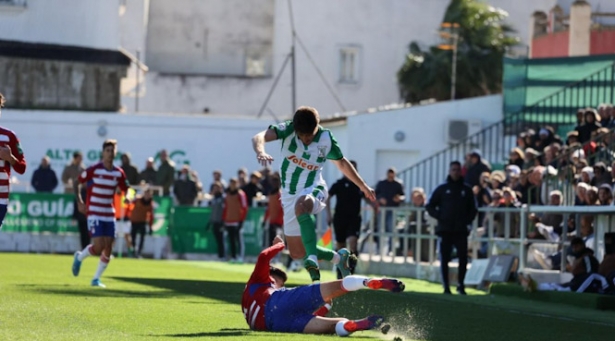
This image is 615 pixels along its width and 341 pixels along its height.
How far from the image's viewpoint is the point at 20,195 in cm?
3912

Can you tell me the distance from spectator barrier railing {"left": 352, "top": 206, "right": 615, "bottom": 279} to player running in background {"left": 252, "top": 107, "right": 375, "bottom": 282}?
727cm

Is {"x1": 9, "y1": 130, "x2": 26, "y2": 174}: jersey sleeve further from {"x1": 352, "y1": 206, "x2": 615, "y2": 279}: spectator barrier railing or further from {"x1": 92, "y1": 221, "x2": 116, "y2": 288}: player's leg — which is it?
{"x1": 352, "y1": 206, "x2": 615, "y2": 279}: spectator barrier railing

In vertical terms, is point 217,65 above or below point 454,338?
above

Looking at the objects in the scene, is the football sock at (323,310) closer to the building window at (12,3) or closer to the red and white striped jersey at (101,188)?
the red and white striped jersey at (101,188)

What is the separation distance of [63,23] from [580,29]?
17839 millimetres

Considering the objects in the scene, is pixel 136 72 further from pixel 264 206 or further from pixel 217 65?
pixel 264 206

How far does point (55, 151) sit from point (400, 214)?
15298 millimetres

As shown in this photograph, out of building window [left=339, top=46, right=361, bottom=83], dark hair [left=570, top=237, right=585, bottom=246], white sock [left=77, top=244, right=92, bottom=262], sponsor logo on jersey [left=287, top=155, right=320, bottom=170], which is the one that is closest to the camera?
sponsor logo on jersey [left=287, top=155, right=320, bottom=170]

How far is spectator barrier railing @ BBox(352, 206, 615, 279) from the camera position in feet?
77.4

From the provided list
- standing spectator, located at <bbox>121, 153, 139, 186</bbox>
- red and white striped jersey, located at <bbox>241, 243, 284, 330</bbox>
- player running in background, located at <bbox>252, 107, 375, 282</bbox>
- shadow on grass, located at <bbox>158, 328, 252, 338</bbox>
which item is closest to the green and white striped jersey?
player running in background, located at <bbox>252, 107, 375, 282</bbox>

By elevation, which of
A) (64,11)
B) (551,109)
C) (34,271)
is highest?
(64,11)

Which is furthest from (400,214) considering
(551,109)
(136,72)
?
(136,72)

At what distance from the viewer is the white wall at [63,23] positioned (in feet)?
162

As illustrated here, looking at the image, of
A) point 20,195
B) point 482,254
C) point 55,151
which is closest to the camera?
point 482,254
